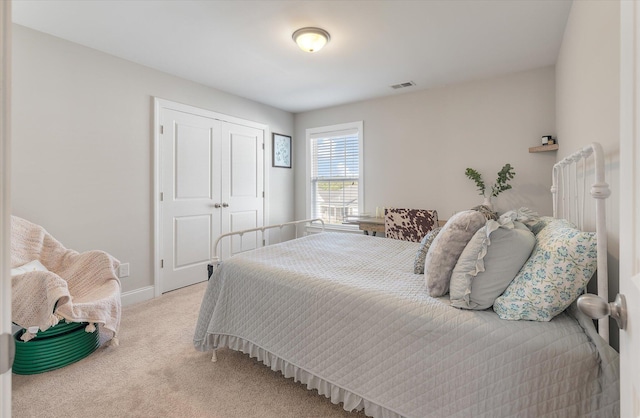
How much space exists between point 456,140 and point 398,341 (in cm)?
302

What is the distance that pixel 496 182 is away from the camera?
340cm

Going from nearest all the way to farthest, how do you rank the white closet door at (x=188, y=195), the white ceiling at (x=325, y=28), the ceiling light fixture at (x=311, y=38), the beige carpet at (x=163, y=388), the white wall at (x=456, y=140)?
the beige carpet at (x=163, y=388) < the white ceiling at (x=325, y=28) < the ceiling light fixture at (x=311, y=38) < the white wall at (x=456, y=140) < the white closet door at (x=188, y=195)

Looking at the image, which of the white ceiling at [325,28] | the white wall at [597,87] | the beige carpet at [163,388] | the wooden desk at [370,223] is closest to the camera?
the white wall at [597,87]

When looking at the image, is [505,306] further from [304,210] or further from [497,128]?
[304,210]

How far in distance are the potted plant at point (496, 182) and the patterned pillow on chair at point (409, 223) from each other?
557 millimetres

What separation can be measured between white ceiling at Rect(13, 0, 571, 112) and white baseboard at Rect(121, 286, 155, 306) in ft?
7.60

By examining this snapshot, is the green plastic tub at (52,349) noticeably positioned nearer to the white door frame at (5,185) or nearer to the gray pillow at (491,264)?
the white door frame at (5,185)

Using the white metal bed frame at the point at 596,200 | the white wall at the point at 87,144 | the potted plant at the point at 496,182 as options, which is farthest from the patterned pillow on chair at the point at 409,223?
the white wall at the point at 87,144

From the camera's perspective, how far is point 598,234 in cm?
106

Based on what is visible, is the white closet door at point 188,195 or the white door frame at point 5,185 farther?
the white closet door at point 188,195

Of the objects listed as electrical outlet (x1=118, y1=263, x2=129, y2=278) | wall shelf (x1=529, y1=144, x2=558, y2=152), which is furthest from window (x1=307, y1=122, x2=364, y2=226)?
electrical outlet (x1=118, y1=263, x2=129, y2=278)

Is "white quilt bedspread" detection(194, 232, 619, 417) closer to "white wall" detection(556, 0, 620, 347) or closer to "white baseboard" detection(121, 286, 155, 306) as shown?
"white wall" detection(556, 0, 620, 347)

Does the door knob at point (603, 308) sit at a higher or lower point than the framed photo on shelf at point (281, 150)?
lower

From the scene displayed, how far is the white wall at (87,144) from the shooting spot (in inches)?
95.8
